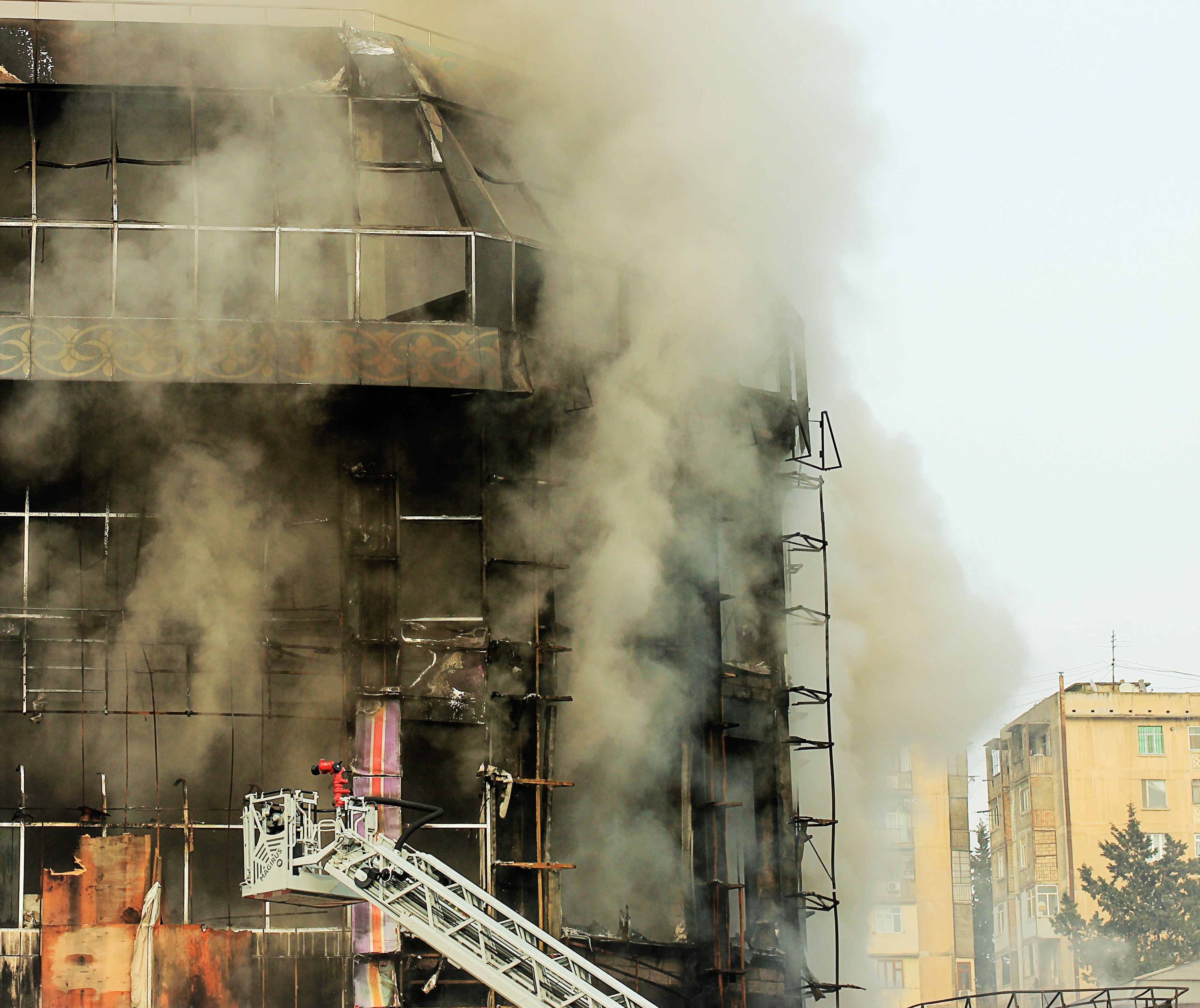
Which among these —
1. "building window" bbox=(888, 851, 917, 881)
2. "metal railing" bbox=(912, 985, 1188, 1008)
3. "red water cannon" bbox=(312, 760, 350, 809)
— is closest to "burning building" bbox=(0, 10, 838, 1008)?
"red water cannon" bbox=(312, 760, 350, 809)

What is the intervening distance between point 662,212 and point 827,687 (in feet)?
19.6

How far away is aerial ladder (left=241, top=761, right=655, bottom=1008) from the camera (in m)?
11.6

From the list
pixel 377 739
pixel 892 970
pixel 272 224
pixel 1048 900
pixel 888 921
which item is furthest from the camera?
pixel 1048 900

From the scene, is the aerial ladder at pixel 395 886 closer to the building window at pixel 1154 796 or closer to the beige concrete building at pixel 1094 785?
the beige concrete building at pixel 1094 785

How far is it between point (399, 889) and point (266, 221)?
302 inches

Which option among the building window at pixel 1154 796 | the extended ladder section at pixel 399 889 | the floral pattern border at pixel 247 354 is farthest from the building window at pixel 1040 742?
the extended ladder section at pixel 399 889

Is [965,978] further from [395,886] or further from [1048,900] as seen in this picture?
[395,886]

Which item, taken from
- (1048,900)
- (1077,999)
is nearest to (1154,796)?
(1048,900)

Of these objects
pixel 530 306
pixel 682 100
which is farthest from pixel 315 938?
pixel 682 100

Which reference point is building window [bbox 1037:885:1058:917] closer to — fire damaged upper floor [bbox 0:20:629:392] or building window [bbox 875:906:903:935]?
A: building window [bbox 875:906:903:935]

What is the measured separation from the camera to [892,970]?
4991 centimetres

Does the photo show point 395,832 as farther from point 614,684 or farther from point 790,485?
point 790,485

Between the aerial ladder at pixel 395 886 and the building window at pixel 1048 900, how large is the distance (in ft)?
147

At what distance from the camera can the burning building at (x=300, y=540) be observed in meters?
15.2
